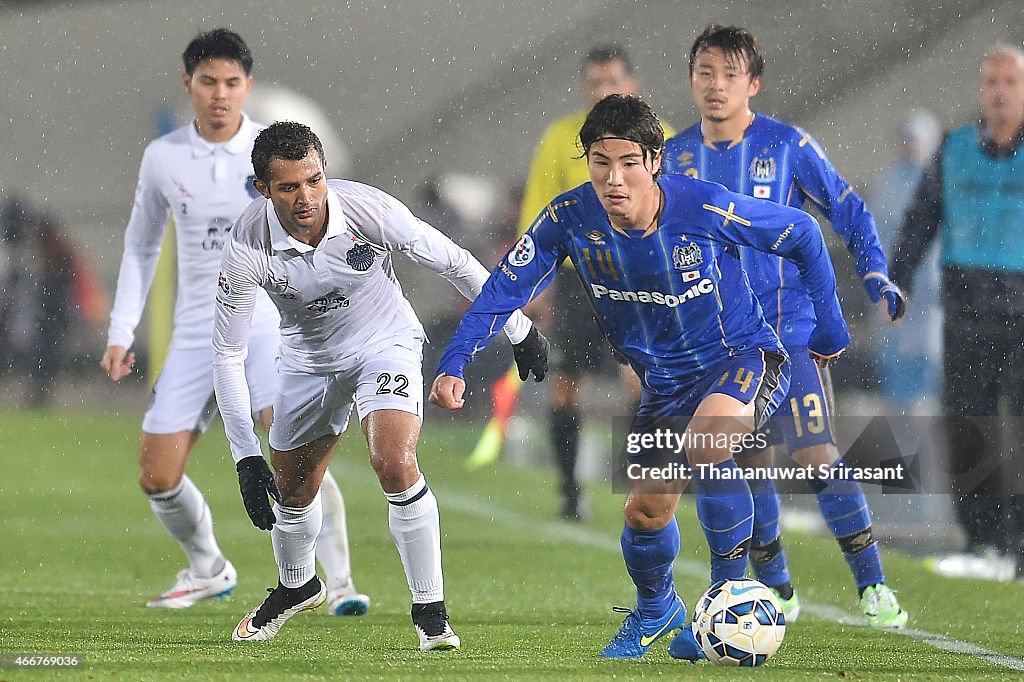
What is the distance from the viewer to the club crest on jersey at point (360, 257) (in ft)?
18.1

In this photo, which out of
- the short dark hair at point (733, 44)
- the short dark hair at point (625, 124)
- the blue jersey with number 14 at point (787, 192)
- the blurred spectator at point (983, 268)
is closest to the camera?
the short dark hair at point (625, 124)

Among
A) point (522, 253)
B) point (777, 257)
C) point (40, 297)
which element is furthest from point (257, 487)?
point (40, 297)

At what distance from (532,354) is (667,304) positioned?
0.55m

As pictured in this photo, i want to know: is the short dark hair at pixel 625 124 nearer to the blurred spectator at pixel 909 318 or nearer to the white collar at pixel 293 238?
the white collar at pixel 293 238

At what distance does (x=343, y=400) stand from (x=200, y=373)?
126 centimetres

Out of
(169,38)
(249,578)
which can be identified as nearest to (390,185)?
(169,38)

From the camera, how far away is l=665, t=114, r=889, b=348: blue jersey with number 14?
246 inches

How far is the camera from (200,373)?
Answer: 22.2 feet

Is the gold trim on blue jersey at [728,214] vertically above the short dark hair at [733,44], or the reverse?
the short dark hair at [733,44]

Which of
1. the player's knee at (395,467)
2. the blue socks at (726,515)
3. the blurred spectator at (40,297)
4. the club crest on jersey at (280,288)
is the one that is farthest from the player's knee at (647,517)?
the blurred spectator at (40,297)

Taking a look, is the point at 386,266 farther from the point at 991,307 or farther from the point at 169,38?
the point at 169,38

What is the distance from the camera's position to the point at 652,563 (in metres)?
5.42

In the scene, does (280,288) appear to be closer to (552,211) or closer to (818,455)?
(552,211)

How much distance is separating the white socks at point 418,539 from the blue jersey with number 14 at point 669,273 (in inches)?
19.2
